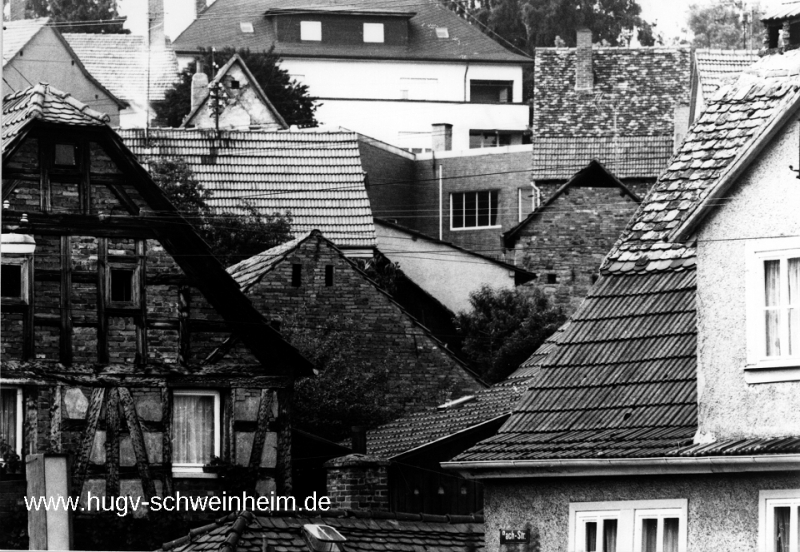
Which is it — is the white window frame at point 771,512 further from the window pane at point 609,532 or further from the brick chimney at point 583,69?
the brick chimney at point 583,69

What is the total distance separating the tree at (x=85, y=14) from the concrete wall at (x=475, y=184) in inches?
324

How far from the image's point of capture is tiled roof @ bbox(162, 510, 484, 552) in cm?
1573

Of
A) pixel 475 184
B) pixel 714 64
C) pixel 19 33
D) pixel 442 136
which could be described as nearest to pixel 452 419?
pixel 714 64

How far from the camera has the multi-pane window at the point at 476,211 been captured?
47.1 m

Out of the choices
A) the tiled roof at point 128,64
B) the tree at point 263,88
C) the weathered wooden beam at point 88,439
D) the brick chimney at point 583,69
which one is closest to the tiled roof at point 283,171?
the brick chimney at point 583,69

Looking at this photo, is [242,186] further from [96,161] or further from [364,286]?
[96,161]

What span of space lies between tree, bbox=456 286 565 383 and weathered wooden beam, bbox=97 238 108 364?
34.0ft

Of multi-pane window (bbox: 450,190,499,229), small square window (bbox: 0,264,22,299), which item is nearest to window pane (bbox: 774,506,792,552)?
small square window (bbox: 0,264,22,299)

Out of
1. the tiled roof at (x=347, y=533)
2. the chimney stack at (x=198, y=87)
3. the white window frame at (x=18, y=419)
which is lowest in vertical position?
the tiled roof at (x=347, y=533)

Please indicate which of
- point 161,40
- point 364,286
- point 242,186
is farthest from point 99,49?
point 364,286

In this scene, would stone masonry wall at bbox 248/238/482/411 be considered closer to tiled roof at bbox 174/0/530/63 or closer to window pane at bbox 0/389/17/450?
window pane at bbox 0/389/17/450

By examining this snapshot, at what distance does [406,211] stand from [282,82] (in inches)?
184

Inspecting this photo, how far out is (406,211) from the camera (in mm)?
47344

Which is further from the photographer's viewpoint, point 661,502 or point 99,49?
point 99,49
